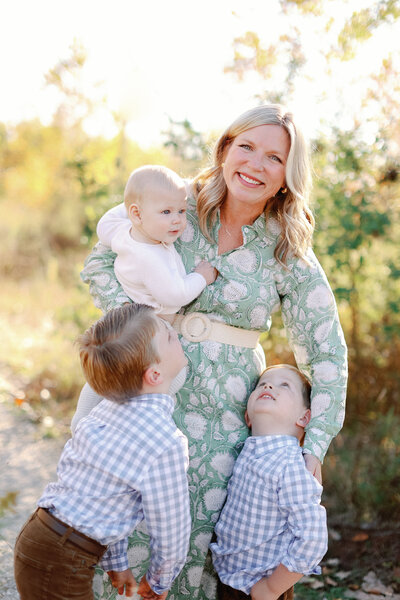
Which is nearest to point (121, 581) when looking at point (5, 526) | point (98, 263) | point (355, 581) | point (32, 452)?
point (98, 263)

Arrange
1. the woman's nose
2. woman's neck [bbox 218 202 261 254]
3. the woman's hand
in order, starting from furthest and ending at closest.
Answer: woman's neck [bbox 218 202 261 254] → the woman's nose → the woman's hand

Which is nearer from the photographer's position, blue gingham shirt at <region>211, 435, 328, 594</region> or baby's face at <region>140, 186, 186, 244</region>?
blue gingham shirt at <region>211, 435, 328, 594</region>

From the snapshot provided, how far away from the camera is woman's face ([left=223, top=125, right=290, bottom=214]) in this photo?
2.42 meters

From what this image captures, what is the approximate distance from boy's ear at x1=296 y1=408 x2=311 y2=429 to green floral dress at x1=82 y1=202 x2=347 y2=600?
Answer: 0.17 feet

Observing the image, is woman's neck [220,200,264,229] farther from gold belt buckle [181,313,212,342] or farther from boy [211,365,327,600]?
boy [211,365,327,600]

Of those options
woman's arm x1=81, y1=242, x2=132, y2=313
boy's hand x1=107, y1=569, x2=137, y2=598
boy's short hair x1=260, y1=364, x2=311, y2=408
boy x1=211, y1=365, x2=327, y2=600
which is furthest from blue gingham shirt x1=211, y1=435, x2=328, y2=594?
woman's arm x1=81, y1=242, x2=132, y2=313

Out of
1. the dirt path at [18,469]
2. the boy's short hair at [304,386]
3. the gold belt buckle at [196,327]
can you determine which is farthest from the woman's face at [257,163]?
the dirt path at [18,469]

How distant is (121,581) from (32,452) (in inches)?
98.7

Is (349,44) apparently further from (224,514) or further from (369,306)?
(224,514)

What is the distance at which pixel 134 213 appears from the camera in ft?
7.77

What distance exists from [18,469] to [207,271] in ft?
7.99

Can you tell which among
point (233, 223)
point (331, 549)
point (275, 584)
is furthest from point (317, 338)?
point (331, 549)

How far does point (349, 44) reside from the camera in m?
4.18

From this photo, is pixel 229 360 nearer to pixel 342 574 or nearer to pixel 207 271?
pixel 207 271
